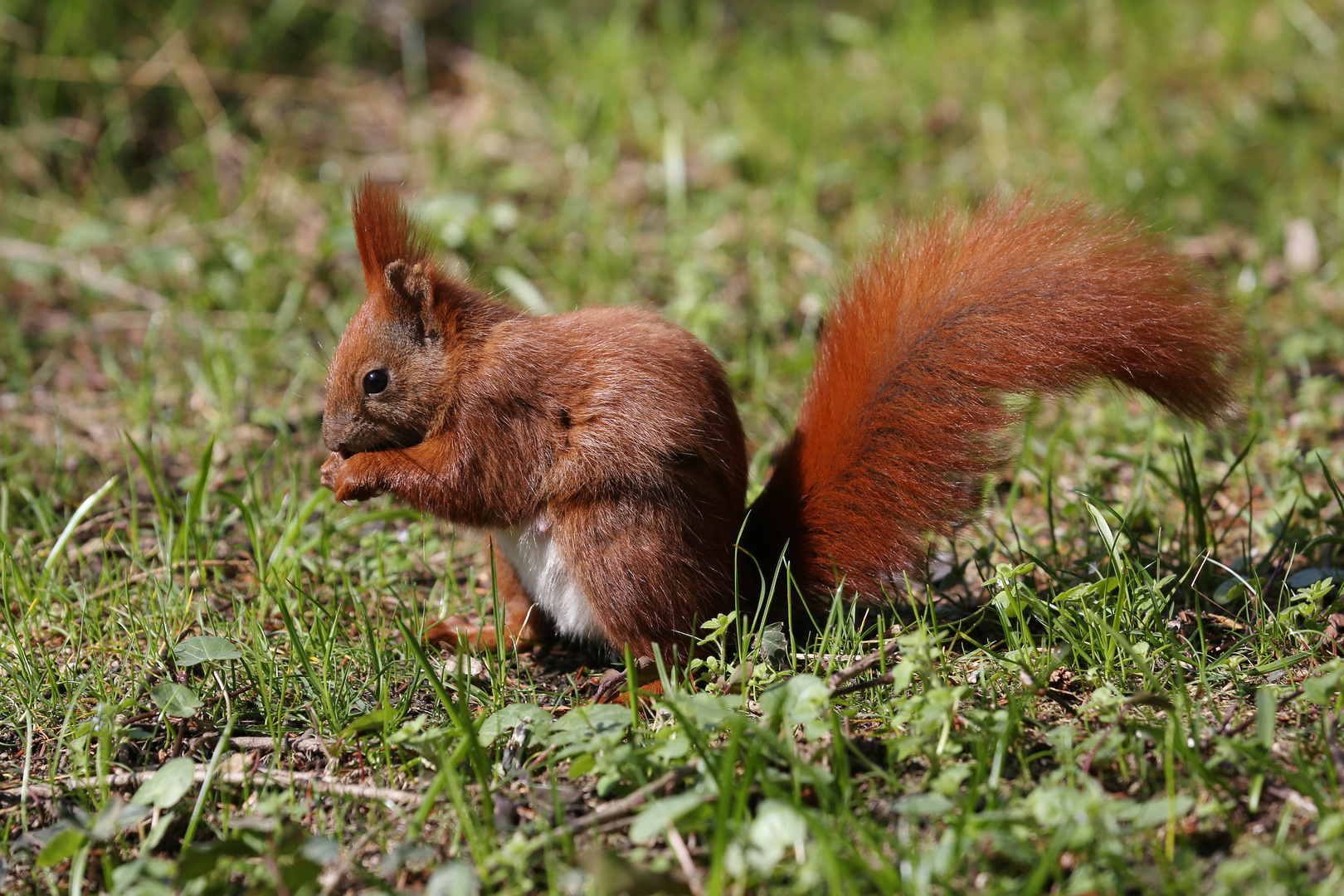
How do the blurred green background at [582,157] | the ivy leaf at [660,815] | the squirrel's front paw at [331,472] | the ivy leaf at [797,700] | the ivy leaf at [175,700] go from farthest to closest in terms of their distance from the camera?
the blurred green background at [582,157]
the squirrel's front paw at [331,472]
the ivy leaf at [175,700]
the ivy leaf at [797,700]
the ivy leaf at [660,815]

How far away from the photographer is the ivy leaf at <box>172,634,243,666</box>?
199 cm

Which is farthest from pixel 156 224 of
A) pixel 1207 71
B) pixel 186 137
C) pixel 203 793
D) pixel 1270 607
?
pixel 1207 71

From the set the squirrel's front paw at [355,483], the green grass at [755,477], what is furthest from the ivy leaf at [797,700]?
the squirrel's front paw at [355,483]

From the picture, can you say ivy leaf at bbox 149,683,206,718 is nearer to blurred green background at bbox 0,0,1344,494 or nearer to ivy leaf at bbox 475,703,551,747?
ivy leaf at bbox 475,703,551,747

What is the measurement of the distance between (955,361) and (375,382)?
1.05 meters

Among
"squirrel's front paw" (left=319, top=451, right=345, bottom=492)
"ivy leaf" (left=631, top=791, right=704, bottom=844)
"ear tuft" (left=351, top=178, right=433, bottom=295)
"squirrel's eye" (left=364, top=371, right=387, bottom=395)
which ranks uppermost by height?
"ear tuft" (left=351, top=178, right=433, bottom=295)

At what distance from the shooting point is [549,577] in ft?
6.66

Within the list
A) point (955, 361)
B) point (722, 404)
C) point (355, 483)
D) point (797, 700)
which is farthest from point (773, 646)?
point (355, 483)

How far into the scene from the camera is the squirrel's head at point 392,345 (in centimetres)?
210

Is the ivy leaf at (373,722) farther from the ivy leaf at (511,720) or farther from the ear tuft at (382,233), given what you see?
the ear tuft at (382,233)

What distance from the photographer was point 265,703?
6.20 ft

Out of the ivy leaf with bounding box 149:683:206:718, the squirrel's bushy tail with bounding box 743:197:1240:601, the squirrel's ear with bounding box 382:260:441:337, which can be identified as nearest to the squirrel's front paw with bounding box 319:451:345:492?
the squirrel's ear with bounding box 382:260:441:337

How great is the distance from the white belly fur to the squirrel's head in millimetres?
275

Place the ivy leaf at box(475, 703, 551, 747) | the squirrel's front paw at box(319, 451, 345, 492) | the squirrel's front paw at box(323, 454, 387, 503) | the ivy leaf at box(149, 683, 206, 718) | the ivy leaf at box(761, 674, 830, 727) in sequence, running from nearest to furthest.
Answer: the ivy leaf at box(761, 674, 830, 727) → the ivy leaf at box(475, 703, 551, 747) → the ivy leaf at box(149, 683, 206, 718) → the squirrel's front paw at box(323, 454, 387, 503) → the squirrel's front paw at box(319, 451, 345, 492)
